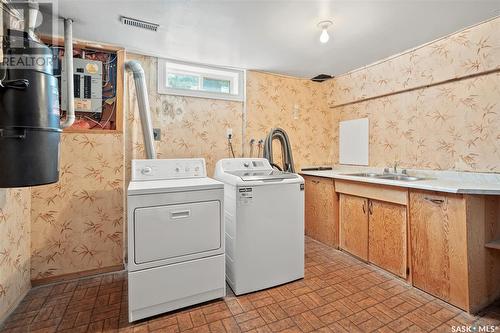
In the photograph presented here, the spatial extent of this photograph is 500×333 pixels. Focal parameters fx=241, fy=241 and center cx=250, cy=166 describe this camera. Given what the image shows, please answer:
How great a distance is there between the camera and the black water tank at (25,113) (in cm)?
125

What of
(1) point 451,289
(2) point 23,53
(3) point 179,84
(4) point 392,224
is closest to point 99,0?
(2) point 23,53

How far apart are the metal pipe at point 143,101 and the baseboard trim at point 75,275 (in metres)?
1.16

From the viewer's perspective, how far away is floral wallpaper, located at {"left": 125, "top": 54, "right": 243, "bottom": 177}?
2543 mm

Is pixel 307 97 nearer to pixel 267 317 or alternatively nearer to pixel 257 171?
pixel 257 171

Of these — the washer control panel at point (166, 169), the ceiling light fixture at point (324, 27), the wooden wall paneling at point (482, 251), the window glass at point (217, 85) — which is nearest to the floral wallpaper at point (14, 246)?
the washer control panel at point (166, 169)

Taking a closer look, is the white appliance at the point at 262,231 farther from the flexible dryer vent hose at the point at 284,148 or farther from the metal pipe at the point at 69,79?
the metal pipe at the point at 69,79

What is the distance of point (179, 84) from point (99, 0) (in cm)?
117

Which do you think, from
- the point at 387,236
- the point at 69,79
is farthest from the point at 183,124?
the point at 387,236

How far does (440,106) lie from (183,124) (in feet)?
8.72

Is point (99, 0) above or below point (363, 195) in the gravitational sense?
above

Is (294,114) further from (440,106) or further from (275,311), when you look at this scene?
(275,311)

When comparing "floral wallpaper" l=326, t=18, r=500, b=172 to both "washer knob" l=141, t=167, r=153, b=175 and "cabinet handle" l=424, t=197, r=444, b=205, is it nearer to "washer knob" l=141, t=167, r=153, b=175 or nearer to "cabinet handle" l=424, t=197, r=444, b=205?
"cabinet handle" l=424, t=197, r=444, b=205

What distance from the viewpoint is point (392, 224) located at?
7.22 feet

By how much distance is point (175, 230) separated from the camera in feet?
5.65
